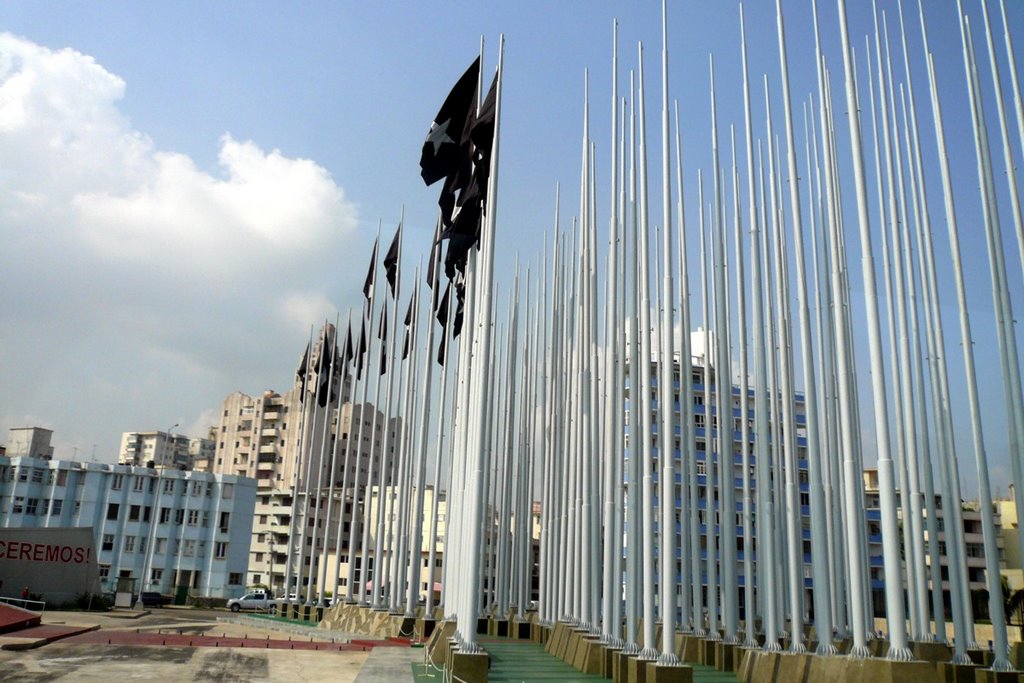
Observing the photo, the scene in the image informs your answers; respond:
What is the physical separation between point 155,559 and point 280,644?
49841mm

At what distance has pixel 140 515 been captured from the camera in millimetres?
71125

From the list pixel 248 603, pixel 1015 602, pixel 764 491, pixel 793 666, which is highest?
pixel 764 491

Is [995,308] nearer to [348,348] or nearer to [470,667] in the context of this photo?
[470,667]

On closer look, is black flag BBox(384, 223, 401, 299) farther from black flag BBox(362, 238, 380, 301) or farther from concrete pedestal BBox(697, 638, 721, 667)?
concrete pedestal BBox(697, 638, 721, 667)

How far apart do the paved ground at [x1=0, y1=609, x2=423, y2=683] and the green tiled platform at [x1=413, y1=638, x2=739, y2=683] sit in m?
1.86

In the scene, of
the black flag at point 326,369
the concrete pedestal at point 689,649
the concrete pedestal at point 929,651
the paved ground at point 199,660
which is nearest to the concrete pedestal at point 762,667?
the concrete pedestal at point 929,651

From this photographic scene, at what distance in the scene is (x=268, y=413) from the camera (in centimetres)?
10600

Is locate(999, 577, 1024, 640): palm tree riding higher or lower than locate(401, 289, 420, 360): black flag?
lower

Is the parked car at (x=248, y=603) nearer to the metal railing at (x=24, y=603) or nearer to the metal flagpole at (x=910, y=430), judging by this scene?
the metal railing at (x=24, y=603)

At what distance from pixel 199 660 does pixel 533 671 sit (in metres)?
9.10

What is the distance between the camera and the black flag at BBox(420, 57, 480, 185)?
18328mm

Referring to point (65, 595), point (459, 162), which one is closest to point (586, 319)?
point (459, 162)

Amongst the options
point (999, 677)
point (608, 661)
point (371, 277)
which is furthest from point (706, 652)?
point (371, 277)

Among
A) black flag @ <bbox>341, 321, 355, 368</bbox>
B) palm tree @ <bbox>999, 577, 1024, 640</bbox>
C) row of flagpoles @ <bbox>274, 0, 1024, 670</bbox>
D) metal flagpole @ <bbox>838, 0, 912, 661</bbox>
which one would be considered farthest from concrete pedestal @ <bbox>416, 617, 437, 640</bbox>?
palm tree @ <bbox>999, 577, 1024, 640</bbox>
